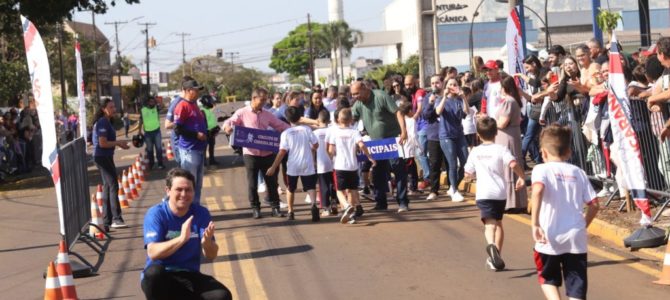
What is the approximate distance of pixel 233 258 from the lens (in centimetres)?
1165

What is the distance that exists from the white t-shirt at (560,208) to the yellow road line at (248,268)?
3.04m

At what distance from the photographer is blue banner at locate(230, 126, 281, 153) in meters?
14.8

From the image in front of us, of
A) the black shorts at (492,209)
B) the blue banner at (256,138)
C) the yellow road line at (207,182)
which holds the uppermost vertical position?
the blue banner at (256,138)

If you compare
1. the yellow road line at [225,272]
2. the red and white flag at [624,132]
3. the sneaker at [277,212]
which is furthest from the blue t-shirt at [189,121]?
the red and white flag at [624,132]

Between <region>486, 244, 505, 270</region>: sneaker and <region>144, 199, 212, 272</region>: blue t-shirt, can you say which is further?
<region>486, 244, 505, 270</region>: sneaker

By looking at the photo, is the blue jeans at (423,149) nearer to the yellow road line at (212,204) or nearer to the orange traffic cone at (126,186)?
the yellow road line at (212,204)

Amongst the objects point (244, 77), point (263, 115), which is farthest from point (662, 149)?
point (244, 77)

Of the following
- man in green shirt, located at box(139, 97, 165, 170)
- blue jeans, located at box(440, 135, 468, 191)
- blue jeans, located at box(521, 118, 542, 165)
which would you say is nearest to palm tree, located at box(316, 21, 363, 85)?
man in green shirt, located at box(139, 97, 165, 170)

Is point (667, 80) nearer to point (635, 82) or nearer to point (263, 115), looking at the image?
point (635, 82)

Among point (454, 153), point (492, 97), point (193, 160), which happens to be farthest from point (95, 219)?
point (492, 97)

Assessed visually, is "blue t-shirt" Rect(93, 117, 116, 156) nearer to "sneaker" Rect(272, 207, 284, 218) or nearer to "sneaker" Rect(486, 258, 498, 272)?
"sneaker" Rect(272, 207, 284, 218)

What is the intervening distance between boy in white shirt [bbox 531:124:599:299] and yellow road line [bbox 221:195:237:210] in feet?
32.9

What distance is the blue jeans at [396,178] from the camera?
588 inches

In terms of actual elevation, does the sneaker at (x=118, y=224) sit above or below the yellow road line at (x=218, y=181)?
above
